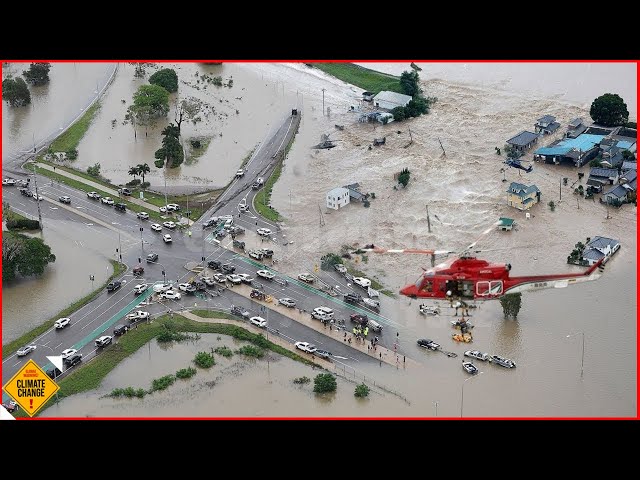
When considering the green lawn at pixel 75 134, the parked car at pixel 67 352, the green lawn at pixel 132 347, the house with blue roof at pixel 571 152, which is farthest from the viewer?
the green lawn at pixel 75 134

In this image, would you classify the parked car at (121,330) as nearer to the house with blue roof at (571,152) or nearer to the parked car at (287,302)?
the parked car at (287,302)

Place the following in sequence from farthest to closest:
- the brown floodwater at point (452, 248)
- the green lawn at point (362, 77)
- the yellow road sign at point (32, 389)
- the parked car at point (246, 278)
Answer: the green lawn at point (362, 77), the parked car at point (246, 278), the brown floodwater at point (452, 248), the yellow road sign at point (32, 389)

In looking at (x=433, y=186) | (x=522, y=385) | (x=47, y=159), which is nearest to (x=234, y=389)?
(x=522, y=385)

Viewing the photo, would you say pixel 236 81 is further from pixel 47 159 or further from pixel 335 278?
pixel 335 278

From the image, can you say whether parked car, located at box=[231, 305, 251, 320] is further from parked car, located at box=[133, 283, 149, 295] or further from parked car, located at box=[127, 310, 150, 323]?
parked car, located at box=[133, 283, 149, 295]

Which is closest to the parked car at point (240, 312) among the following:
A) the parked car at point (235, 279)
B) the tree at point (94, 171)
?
the parked car at point (235, 279)

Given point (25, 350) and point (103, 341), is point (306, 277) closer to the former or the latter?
point (103, 341)

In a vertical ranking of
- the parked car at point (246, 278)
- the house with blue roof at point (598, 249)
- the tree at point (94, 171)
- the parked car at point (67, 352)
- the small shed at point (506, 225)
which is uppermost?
the tree at point (94, 171)
